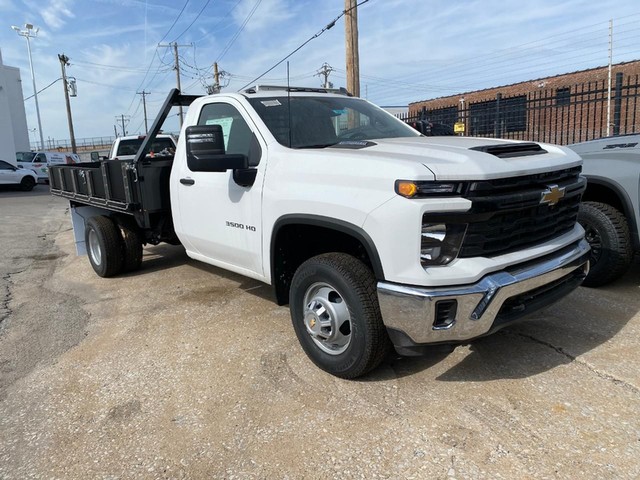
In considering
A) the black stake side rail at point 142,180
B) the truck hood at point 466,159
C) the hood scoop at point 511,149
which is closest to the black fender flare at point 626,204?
the truck hood at point 466,159

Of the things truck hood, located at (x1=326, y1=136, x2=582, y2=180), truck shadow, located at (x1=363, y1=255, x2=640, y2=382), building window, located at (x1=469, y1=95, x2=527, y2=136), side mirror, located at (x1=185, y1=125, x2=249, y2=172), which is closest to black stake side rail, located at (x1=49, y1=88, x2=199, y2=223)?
side mirror, located at (x1=185, y1=125, x2=249, y2=172)

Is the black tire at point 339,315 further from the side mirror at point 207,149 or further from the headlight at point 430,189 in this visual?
the side mirror at point 207,149

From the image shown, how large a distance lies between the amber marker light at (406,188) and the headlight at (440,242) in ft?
0.58

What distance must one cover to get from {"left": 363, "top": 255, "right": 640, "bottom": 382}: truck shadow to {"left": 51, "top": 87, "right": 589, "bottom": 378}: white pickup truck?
1.80 ft

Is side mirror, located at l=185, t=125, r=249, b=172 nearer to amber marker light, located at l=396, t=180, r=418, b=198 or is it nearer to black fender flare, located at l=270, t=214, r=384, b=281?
black fender flare, located at l=270, t=214, r=384, b=281

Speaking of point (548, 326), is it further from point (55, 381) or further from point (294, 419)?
point (55, 381)

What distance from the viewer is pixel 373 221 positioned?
2781 mm

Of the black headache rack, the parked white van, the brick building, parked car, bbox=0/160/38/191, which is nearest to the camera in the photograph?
the black headache rack

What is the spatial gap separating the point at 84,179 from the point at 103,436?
14.6 feet

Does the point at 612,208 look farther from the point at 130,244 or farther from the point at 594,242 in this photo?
the point at 130,244

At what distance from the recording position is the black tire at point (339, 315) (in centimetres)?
295

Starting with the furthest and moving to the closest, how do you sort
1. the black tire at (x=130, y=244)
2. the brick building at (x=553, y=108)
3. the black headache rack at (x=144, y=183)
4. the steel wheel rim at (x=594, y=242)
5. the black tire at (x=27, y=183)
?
1. the black tire at (x=27, y=183)
2. the brick building at (x=553, y=108)
3. the black tire at (x=130, y=244)
4. the black headache rack at (x=144, y=183)
5. the steel wheel rim at (x=594, y=242)

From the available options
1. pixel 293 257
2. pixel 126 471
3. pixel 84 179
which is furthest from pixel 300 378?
pixel 84 179

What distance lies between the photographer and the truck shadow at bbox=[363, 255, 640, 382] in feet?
11.0
